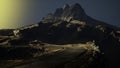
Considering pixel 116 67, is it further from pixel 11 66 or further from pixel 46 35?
pixel 11 66

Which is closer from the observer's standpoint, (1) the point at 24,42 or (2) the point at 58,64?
(2) the point at 58,64

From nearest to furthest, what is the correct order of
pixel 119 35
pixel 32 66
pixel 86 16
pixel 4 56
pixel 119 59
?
pixel 32 66
pixel 4 56
pixel 119 59
pixel 119 35
pixel 86 16

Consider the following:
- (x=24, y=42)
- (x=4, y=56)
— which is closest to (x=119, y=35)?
(x=24, y=42)

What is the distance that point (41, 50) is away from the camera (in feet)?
219

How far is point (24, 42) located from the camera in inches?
3216

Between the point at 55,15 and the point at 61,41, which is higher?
the point at 55,15

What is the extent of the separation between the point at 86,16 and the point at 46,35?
7530 centimetres

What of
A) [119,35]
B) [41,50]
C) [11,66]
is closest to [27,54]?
[41,50]

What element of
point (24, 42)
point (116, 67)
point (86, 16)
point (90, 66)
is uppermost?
point (86, 16)

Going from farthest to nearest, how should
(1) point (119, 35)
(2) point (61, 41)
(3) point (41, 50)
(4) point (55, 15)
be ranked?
(4) point (55, 15)
(1) point (119, 35)
(2) point (61, 41)
(3) point (41, 50)

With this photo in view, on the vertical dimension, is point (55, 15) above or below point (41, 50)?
above

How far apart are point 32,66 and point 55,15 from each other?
149 metres

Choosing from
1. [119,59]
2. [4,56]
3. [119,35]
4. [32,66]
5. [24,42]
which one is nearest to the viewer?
[32,66]

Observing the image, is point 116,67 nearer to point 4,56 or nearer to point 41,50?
point 41,50
